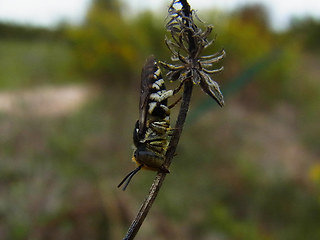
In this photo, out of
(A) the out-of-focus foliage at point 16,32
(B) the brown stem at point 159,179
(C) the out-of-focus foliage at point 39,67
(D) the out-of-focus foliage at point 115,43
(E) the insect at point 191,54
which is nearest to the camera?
(B) the brown stem at point 159,179

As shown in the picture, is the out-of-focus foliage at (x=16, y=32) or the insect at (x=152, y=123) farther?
the out-of-focus foliage at (x=16, y=32)

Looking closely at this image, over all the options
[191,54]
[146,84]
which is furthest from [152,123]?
[191,54]

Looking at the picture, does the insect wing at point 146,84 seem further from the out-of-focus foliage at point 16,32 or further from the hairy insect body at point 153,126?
the out-of-focus foliage at point 16,32

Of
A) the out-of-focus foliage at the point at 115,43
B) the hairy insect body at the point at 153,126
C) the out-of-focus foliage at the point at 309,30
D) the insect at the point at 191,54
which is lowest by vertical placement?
the out-of-focus foliage at the point at 115,43

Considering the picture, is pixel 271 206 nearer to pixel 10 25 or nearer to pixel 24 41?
pixel 24 41

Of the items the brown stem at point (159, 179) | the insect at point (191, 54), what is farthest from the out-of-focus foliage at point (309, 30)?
the brown stem at point (159, 179)

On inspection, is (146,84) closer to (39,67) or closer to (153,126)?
(153,126)
